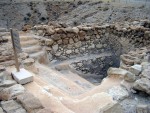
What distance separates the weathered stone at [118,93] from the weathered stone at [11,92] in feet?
4.04

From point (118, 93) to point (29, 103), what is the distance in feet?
3.87

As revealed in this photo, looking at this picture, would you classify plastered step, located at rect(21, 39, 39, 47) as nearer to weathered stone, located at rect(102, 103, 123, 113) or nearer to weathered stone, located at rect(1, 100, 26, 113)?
weathered stone, located at rect(1, 100, 26, 113)

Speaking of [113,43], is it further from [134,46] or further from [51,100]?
[51,100]

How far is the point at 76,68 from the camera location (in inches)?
243

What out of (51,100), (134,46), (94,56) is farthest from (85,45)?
(51,100)

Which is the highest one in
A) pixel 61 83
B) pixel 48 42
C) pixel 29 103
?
pixel 48 42

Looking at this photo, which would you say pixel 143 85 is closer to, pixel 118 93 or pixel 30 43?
pixel 118 93

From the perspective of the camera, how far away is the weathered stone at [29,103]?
7.68 feet

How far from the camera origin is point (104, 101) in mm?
2686

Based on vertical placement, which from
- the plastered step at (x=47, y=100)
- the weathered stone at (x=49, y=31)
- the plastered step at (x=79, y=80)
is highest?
the weathered stone at (x=49, y=31)

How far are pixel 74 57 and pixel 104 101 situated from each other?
3788 mm

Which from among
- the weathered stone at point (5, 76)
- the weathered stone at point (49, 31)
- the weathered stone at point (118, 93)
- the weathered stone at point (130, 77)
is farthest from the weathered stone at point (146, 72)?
the weathered stone at point (49, 31)

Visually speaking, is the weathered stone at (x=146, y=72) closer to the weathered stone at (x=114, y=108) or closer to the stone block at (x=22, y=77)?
the weathered stone at (x=114, y=108)

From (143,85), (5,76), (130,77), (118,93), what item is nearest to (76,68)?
(5,76)
